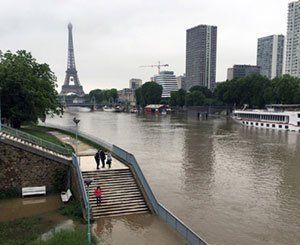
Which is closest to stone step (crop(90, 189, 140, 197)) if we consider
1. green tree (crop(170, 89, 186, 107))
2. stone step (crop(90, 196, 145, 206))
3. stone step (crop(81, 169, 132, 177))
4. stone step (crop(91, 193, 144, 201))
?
stone step (crop(91, 193, 144, 201))

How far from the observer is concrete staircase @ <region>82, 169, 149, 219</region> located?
2020cm

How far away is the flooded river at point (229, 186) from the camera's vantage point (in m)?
19.4

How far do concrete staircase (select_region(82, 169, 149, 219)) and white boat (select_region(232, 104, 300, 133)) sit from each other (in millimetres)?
58138

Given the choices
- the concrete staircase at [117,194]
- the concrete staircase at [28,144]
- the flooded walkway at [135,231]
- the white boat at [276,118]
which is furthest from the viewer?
the white boat at [276,118]

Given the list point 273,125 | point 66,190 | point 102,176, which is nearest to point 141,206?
point 102,176

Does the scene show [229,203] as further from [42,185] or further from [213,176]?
[42,185]

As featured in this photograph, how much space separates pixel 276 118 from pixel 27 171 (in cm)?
6571

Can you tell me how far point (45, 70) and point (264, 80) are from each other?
82.7m

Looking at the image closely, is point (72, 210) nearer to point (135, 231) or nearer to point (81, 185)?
point (81, 185)

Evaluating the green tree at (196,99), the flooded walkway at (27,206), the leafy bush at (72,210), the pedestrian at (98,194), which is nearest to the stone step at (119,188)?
the pedestrian at (98,194)

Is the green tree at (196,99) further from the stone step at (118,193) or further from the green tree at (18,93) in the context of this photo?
the stone step at (118,193)

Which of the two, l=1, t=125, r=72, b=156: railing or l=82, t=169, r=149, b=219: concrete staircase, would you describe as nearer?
l=82, t=169, r=149, b=219: concrete staircase

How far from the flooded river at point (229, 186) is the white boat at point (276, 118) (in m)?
22.6

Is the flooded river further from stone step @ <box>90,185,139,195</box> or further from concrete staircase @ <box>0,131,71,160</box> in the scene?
concrete staircase @ <box>0,131,71,160</box>
